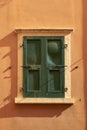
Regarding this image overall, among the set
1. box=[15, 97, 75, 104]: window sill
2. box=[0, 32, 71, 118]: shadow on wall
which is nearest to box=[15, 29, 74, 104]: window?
box=[15, 97, 75, 104]: window sill

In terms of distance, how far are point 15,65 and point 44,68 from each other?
23.4 inches

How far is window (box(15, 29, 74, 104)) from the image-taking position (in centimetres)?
1320

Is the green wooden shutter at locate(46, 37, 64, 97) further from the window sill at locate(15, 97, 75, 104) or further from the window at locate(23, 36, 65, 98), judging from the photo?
the window sill at locate(15, 97, 75, 104)

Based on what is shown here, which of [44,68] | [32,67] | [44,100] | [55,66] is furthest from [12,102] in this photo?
[55,66]

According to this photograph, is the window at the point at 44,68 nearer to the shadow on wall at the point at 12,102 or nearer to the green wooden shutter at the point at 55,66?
the green wooden shutter at the point at 55,66

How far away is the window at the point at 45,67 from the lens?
1320cm

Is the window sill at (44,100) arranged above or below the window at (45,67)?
below

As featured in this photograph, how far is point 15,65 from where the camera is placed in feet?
43.5

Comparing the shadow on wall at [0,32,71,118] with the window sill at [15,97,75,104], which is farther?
the shadow on wall at [0,32,71,118]

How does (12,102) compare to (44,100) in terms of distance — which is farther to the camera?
(12,102)

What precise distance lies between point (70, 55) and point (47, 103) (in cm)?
108

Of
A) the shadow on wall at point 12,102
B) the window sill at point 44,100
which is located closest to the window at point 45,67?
the window sill at point 44,100

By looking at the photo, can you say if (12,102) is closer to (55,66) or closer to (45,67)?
(45,67)

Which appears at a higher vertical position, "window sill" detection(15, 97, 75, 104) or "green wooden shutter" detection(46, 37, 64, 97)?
"green wooden shutter" detection(46, 37, 64, 97)
